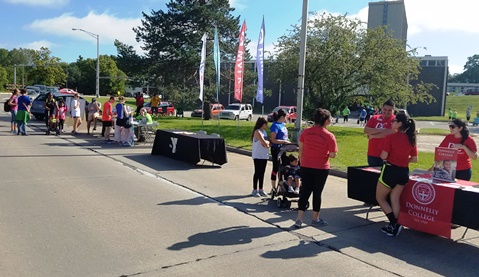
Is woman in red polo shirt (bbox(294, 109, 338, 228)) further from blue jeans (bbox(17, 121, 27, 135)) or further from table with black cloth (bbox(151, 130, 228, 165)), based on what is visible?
blue jeans (bbox(17, 121, 27, 135))

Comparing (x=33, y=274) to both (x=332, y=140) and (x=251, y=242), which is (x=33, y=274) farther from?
(x=332, y=140)

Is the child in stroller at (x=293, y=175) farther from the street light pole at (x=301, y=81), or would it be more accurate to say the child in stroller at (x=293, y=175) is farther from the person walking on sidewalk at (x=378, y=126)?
the street light pole at (x=301, y=81)

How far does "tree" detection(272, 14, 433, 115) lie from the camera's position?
2084 centimetres

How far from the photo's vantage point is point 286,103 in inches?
2699

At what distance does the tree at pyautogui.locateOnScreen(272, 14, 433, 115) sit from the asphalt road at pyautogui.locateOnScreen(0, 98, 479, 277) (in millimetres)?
12874

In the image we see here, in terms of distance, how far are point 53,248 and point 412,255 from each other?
14.6ft

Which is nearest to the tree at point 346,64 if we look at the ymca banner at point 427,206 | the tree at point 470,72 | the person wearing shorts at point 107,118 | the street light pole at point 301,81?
the street light pole at point 301,81

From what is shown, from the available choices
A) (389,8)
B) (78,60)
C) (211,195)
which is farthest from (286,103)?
(78,60)

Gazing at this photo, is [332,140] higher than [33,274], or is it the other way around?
[332,140]

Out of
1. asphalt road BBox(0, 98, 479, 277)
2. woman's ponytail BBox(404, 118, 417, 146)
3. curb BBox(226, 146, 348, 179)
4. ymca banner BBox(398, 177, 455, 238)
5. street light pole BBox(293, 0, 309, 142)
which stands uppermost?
street light pole BBox(293, 0, 309, 142)

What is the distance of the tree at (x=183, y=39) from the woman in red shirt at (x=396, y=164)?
26.9 m

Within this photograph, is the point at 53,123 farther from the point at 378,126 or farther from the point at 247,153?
the point at 378,126

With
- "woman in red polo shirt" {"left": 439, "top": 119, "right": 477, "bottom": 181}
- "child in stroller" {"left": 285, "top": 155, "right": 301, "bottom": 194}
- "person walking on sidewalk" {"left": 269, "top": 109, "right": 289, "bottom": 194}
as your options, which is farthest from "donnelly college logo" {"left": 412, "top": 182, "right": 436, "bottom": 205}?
"person walking on sidewalk" {"left": 269, "top": 109, "right": 289, "bottom": 194}

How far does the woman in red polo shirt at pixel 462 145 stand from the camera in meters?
6.66
